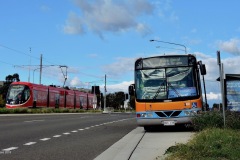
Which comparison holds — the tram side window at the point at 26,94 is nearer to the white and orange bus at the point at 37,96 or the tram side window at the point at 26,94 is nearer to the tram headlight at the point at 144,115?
the white and orange bus at the point at 37,96

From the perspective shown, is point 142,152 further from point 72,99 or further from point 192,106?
point 72,99

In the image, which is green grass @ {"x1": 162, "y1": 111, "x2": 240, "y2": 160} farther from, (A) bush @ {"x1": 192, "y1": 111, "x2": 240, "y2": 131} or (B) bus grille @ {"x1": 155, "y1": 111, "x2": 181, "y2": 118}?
(B) bus grille @ {"x1": 155, "y1": 111, "x2": 181, "y2": 118}

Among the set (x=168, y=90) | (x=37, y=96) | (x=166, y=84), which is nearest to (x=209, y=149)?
(x=168, y=90)

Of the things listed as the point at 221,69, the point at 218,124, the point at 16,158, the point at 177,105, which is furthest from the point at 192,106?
the point at 16,158

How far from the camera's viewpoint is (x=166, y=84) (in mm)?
15719

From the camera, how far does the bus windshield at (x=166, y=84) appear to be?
1554 cm

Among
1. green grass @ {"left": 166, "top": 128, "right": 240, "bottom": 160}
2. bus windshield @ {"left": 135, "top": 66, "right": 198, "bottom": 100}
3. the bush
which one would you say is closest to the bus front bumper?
bus windshield @ {"left": 135, "top": 66, "right": 198, "bottom": 100}

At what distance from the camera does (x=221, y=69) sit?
13.1m

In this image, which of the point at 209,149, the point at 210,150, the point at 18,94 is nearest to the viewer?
the point at 210,150

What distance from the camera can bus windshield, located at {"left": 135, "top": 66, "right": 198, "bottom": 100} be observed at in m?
15.5

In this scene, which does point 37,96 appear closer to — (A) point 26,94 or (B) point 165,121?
(A) point 26,94

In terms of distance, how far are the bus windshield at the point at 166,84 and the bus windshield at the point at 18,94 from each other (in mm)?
33029

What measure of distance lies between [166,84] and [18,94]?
34.8 meters

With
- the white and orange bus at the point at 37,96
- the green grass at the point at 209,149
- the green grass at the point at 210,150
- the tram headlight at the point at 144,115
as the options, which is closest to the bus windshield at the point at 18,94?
the white and orange bus at the point at 37,96
